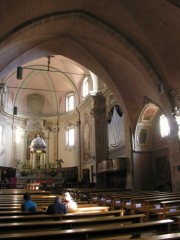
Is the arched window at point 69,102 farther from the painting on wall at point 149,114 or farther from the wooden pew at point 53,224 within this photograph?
the wooden pew at point 53,224

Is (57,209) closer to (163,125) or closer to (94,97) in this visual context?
(163,125)

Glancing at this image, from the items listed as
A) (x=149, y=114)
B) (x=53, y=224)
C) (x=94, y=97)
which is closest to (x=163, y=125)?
(x=149, y=114)

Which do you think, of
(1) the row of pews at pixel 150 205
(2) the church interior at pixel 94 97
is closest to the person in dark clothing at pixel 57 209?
(1) the row of pews at pixel 150 205

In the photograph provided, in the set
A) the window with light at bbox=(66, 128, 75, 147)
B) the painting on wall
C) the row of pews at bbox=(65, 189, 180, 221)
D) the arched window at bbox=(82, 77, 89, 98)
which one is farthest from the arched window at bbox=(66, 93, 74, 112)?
the row of pews at bbox=(65, 189, 180, 221)

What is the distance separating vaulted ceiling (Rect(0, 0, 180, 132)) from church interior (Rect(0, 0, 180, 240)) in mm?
51

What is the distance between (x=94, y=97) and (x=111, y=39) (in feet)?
29.7

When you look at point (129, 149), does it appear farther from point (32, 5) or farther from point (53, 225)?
point (53, 225)

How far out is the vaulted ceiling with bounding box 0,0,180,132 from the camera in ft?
38.7

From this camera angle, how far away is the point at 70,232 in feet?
10.7

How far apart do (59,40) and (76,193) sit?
8.88 metres

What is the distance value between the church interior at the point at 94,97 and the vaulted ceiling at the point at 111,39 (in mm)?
51

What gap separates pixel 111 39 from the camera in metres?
14.6

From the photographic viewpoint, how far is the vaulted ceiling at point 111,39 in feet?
38.7

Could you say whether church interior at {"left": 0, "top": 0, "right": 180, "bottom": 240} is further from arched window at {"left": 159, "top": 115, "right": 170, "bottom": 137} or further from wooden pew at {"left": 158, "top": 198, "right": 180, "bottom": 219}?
wooden pew at {"left": 158, "top": 198, "right": 180, "bottom": 219}
